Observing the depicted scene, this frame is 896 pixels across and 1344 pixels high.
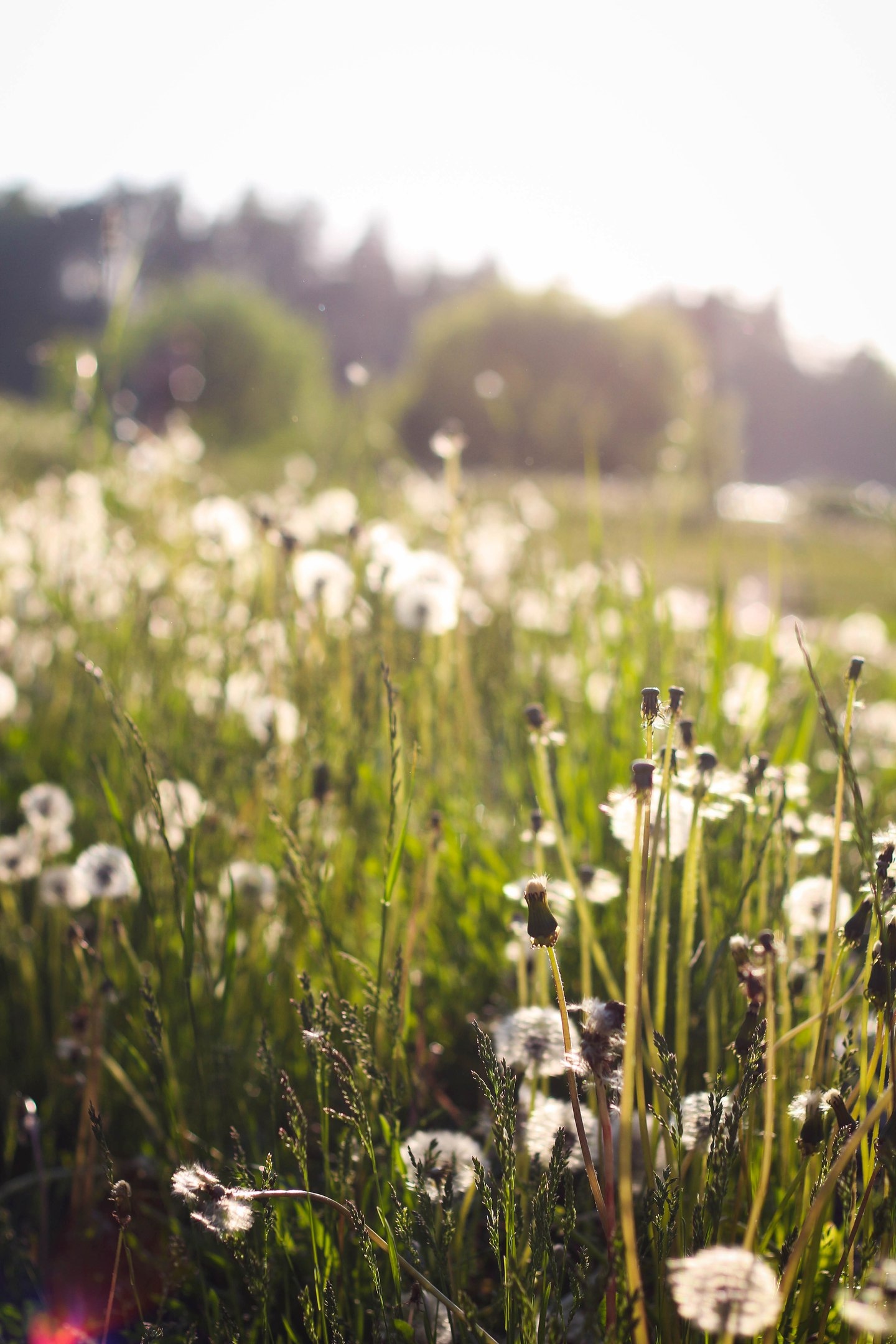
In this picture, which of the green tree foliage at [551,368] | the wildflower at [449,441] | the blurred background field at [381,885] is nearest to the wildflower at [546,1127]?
the blurred background field at [381,885]

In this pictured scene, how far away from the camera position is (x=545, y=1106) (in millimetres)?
1001

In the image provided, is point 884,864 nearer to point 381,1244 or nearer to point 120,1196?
point 381,1244

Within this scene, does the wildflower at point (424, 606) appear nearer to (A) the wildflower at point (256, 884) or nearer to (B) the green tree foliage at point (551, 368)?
(A) the wildflower at point (256, 884)

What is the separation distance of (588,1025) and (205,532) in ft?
5.71

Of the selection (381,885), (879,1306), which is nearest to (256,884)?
(381,885)

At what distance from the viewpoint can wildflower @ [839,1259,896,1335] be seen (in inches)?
19.3

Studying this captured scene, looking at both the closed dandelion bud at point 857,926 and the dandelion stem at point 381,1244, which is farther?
the closed dandelion bud at point 857,926

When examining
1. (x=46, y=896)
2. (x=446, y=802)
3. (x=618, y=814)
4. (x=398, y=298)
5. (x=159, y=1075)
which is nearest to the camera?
(x=618, y=814)

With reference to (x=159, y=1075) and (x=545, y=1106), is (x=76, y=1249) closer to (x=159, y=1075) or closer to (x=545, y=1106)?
(x=159, y=1075)

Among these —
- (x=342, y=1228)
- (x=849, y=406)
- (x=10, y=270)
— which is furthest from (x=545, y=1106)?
(x=849, y=406)

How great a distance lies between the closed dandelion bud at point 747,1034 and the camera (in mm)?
818

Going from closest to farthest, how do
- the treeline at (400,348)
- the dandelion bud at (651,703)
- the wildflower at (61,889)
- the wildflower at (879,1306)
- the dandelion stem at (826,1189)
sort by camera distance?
the wildflower at (879,1306), the dandelion stem at (826,1189), the dandelion bud at (651,703), the wildflower at (61,889), the treeline at (400,348)

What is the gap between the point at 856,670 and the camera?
2.72ft

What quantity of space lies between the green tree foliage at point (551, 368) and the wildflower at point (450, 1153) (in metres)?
23.2
